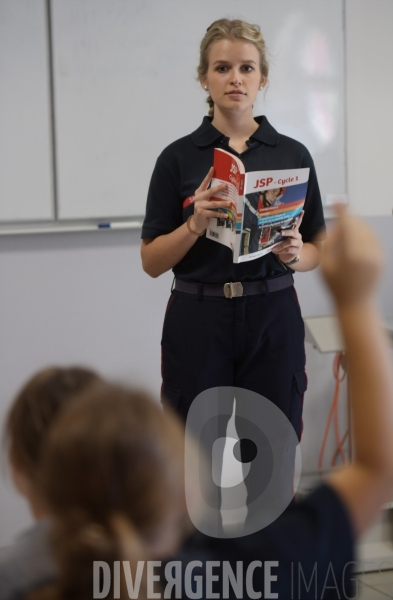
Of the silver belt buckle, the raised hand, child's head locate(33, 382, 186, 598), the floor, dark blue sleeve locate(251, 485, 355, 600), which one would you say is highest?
the raised hand

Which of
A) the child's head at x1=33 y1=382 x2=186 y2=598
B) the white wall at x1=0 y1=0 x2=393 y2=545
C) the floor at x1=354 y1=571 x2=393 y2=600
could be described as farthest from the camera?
the white wall at x1=0 y1=0 x2=393 y2=545

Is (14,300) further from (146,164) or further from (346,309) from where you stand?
(346,309)

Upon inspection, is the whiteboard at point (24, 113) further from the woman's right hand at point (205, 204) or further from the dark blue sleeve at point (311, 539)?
the dark blue sleeve at point (311, 539)

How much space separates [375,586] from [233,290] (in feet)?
4.26

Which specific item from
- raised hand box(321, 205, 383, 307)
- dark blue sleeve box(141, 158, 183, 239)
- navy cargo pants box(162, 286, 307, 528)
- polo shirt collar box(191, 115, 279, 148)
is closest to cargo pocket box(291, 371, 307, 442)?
navy cargo pants box(162, 286, 307, 528)

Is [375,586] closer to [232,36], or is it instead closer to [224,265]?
[224,265]

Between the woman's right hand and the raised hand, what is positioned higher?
the woman's right hand

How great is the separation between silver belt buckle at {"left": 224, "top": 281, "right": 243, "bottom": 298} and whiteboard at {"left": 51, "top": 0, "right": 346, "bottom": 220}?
1158mm

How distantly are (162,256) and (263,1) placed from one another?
62.5 inches

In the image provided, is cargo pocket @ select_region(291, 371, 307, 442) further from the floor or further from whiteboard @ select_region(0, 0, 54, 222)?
whiteboard @ select_region(0, 0, 54, 222)

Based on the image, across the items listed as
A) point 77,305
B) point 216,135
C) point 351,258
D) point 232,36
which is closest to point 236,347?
point 216,135

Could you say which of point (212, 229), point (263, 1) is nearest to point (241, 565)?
point (212, 229)

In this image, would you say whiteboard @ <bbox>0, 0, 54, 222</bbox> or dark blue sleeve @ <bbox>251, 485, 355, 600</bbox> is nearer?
dark blue sleeve @ <bbox>251, 485, 355, 600</bbox>

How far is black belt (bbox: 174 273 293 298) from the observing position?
1901 millimetres
